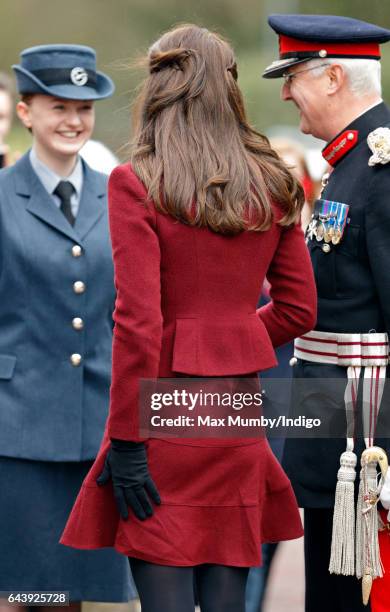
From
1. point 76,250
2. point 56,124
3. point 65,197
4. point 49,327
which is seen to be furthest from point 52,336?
point 56,124

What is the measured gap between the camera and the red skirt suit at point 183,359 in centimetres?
290

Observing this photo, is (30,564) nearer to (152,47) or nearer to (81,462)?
(81,462)

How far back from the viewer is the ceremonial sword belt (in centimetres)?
325

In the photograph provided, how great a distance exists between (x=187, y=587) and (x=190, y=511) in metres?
0.17

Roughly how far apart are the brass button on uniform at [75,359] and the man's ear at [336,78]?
1086 mm

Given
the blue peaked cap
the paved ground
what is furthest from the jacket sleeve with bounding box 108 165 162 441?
the paved ground

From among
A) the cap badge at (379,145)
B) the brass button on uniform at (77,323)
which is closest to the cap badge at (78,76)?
the brass button on uniform at (77,323)

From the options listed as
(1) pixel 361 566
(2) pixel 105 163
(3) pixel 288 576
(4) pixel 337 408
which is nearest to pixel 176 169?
(4) pixel 337 408

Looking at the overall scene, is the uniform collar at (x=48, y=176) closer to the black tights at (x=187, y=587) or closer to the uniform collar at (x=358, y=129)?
the uniform collar at (x=358, y=129)

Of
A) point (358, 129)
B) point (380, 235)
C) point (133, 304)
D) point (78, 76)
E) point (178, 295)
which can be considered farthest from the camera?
point (78, 76)

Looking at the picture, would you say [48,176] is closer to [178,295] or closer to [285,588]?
[178,295]

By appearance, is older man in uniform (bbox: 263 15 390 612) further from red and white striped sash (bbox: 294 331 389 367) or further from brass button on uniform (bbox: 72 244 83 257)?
brass button on uniform (bbox: 72 244 83 257)

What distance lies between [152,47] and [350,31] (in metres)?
0.63

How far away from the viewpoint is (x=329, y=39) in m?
3.43
